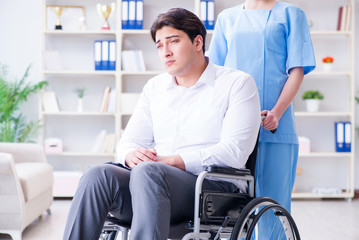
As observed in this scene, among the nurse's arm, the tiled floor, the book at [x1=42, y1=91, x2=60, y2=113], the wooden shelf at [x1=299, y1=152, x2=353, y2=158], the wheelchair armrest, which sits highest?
the nurse's arm

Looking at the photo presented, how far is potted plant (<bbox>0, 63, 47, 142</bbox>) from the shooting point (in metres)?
5.10

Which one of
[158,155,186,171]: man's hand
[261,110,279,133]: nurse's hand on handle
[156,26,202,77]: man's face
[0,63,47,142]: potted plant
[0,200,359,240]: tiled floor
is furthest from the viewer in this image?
[0,63,47,142]: potted plant

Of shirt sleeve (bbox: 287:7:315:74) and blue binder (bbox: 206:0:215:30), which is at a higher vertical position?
blue binder (bbox: 206:0:215:30)

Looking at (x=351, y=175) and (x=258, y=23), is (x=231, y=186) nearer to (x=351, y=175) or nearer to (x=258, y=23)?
(x=258, y=23)

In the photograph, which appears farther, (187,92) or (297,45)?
(297,45)

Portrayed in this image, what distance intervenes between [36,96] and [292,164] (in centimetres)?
390

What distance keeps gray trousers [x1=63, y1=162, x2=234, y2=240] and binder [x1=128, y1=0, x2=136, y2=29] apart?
3.66 metres

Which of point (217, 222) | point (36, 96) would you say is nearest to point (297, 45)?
point (217, 222)

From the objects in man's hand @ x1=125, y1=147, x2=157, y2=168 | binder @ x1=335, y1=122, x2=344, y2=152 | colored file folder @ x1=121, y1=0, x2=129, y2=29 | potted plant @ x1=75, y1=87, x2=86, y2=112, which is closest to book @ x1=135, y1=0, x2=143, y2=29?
colored file folder @ x1=121, y1=0, x2=129, y2=29

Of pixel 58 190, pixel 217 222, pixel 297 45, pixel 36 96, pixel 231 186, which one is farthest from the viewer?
pixel 36 96

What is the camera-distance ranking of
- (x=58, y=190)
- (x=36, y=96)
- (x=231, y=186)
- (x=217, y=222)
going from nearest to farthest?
(x=217, y=222)
(x=231, y=186)
(x=58, y=190)
(x=36, y=96)

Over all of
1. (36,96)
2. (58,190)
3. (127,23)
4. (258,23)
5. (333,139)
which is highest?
(127,23)

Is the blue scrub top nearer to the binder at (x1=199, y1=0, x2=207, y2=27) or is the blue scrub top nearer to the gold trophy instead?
the binder at (x1=199, y1=0, x2=207, y2=27)

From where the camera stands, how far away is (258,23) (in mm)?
2223
